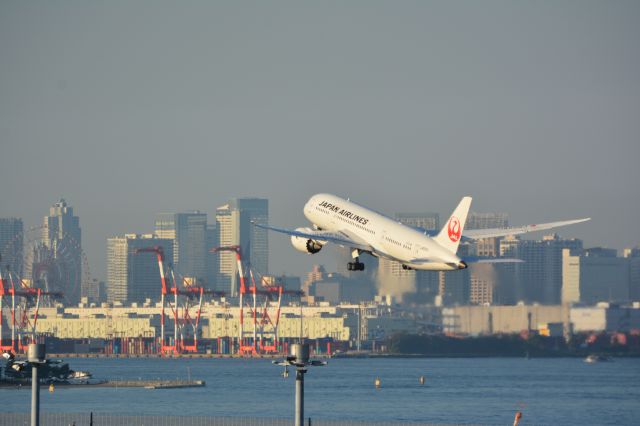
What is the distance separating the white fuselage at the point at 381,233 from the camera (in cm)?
11875

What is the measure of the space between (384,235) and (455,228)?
835 cm

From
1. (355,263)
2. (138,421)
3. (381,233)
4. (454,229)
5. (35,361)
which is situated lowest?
(138,421)

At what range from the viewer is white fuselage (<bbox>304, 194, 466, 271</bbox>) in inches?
4675

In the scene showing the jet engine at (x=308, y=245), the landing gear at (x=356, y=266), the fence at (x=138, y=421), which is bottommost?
the fence at (x=138, y=421)

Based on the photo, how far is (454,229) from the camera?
11988 centimetres

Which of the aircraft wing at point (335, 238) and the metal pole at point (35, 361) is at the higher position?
the aircraft wing at point (335, 238)

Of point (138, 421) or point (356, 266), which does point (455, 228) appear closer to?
point (356, 266)

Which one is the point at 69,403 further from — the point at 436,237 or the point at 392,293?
the point at 436,237

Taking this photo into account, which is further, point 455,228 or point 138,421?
point 138,421

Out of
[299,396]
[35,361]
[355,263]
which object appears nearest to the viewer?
[299,396]

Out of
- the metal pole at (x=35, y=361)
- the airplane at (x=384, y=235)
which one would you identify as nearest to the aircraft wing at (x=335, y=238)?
the airplane at (x=384, y=235)

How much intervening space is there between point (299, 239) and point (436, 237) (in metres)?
13.6

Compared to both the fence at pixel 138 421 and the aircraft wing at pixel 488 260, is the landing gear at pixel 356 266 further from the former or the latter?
the aircraft wing at pixel 488 260

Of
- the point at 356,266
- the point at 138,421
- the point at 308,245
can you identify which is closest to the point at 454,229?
the point at 356,266
